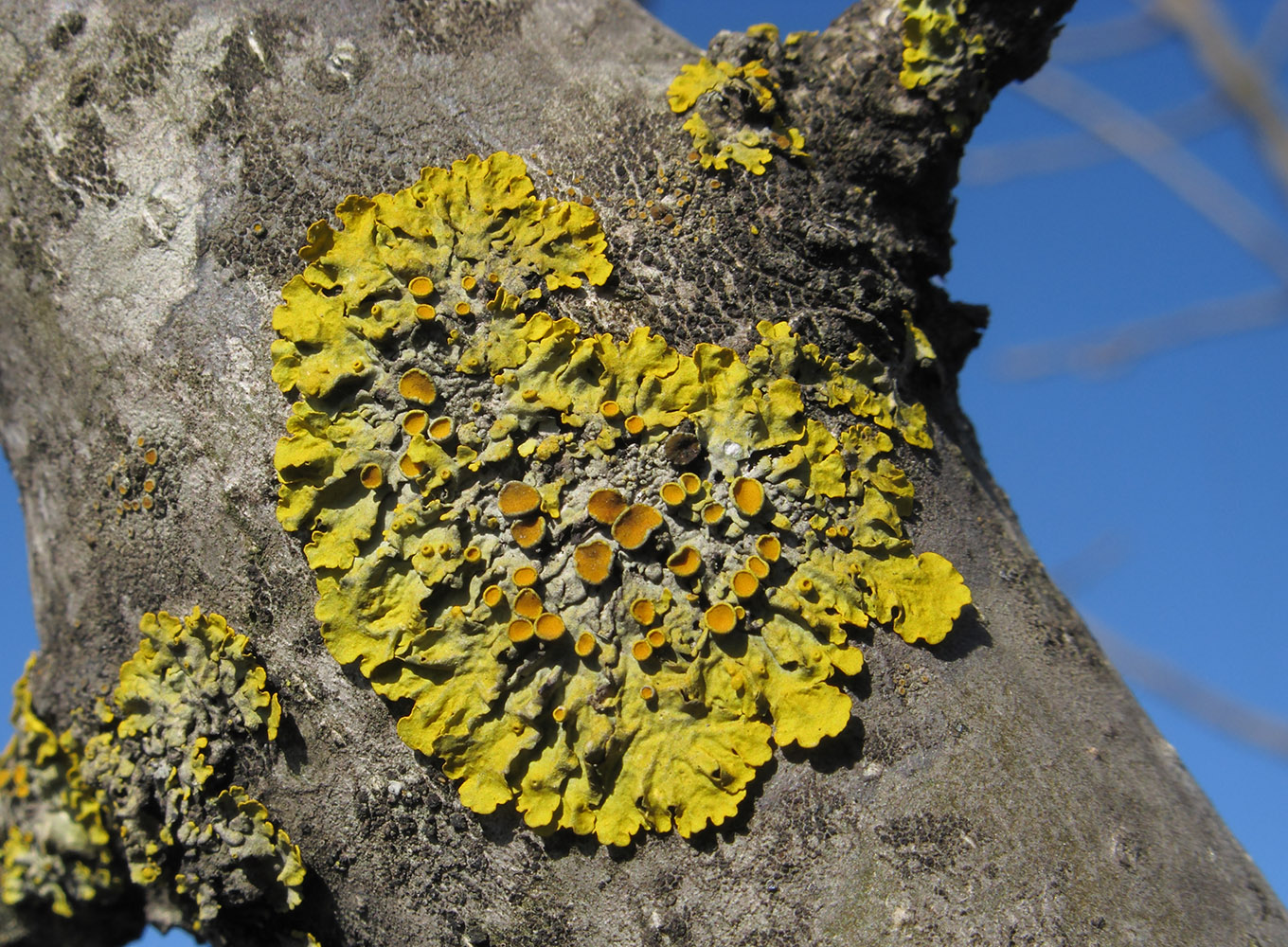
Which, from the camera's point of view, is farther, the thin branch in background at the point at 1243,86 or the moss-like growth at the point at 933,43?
the thin branch in background at the point at 1243,86

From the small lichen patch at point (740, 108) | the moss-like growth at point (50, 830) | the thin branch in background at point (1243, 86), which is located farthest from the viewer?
the thin branch in background at point (1243, 86)

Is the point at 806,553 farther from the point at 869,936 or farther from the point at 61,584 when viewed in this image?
the point at 61,584

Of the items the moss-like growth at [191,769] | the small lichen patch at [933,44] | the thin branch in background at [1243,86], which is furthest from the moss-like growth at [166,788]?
the thin branch in background at [1243,86]

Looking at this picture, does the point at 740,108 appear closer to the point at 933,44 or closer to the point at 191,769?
the point at 933,44

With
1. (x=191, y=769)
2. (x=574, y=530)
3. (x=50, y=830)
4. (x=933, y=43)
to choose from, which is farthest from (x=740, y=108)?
(x=50, y=830)

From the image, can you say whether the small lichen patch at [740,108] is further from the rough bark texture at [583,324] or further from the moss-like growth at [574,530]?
the moss-like growth at [574,530]

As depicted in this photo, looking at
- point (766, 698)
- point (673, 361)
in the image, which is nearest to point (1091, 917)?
point (766, 698)
